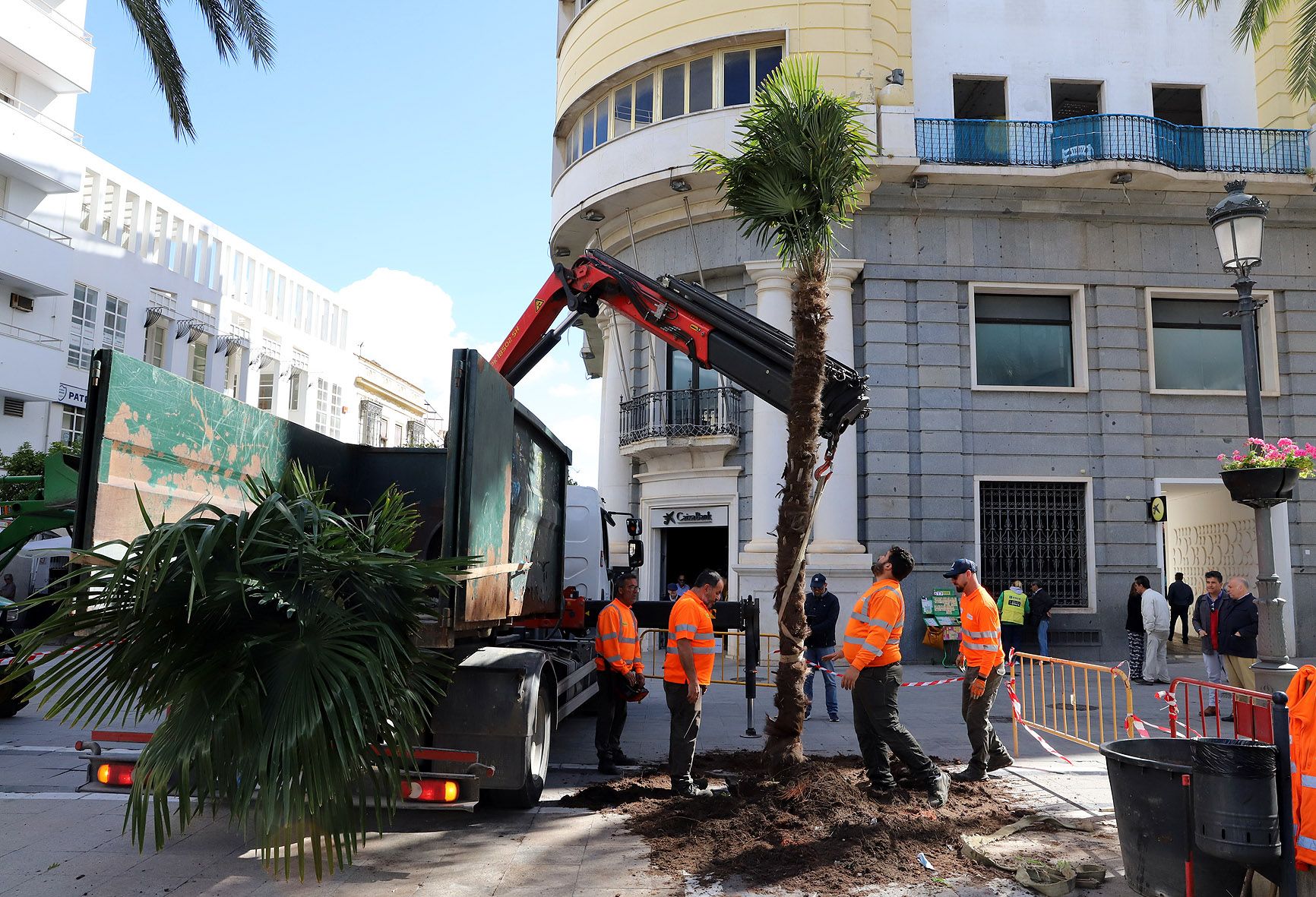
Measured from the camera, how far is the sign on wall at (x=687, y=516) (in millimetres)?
18734

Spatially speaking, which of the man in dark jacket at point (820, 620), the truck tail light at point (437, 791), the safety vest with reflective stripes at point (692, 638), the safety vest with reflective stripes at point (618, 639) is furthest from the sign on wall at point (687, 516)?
the truck tail light at point (437, 791)

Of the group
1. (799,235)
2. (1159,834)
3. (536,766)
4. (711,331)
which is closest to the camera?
(1159,834)

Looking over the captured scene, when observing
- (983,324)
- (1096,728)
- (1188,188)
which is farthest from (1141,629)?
(1188,188)

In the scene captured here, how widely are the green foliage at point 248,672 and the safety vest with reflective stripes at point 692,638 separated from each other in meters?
2.68

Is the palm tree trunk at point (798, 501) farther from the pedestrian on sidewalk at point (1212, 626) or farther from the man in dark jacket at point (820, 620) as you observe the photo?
the pedestrian on sidewalk at point (1212, 626)

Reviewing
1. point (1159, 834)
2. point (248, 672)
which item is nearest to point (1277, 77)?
point (1159, 834)

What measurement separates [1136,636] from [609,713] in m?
10.3

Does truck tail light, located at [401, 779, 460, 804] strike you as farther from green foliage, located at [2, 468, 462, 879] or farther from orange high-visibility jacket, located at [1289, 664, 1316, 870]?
orange high-visibility jacket, located at [1289, 664, 1316, 870]

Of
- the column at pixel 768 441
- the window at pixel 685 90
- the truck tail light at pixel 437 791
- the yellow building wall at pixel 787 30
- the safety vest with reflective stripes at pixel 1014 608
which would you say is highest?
the yellow building wall at pixel 787 30

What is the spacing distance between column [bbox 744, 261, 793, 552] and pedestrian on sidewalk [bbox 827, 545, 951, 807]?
33.8 feet

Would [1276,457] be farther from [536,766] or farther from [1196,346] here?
[1196,346]

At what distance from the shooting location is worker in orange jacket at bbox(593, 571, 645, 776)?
7730 mm

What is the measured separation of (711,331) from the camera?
29.9 feet

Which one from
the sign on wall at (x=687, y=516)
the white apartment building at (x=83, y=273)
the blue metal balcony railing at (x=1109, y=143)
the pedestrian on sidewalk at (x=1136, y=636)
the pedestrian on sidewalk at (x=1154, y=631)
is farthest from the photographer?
the white apartment building at (x=83, y=273)
